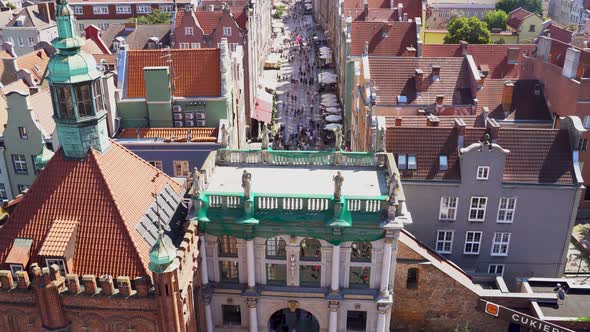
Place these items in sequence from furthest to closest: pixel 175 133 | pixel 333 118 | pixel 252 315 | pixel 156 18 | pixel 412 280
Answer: pixel 156 18
pixel 333 118
pixel 175 133
pixel 412 280
pixel 252 315

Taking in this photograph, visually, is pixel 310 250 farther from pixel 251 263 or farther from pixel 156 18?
pixel 156 18

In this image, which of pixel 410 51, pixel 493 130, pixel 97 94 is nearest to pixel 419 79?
pixel 410 51

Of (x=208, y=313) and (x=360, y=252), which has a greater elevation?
(x=360, y=252)

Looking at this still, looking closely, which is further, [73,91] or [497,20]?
[497,20]

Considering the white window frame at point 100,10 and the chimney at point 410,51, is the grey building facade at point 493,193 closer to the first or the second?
the chimney at point 410,51

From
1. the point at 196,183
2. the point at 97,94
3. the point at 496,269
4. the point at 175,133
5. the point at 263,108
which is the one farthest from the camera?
the point at 263,108

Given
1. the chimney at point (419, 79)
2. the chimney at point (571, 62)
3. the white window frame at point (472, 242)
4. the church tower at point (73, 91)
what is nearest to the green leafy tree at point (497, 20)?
the chimney at point (571, 62)
